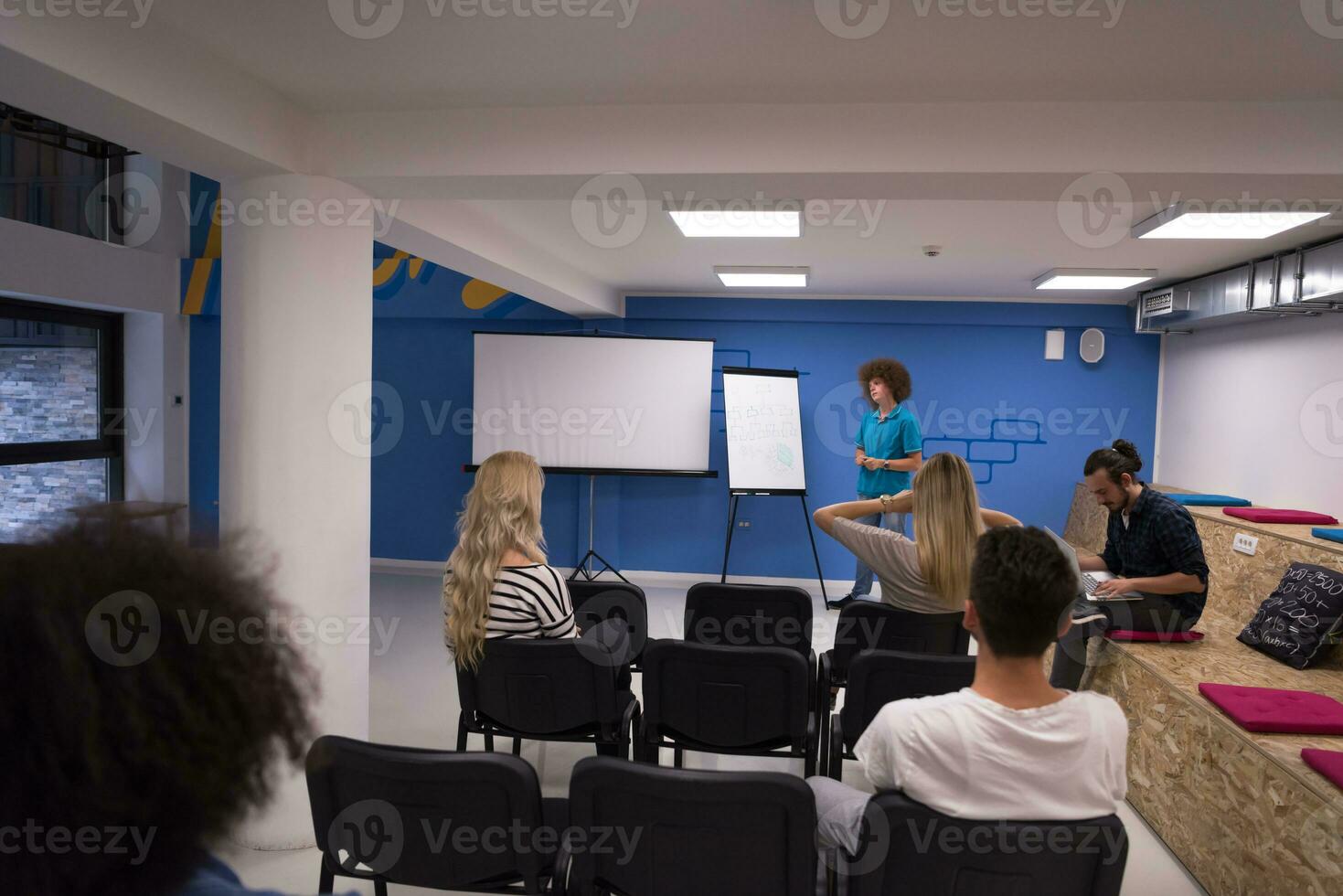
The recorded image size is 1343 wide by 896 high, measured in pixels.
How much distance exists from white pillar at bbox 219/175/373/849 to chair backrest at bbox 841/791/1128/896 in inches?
80.2

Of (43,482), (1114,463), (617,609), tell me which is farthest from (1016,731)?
(43,482)

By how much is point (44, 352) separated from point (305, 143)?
453 centimetres

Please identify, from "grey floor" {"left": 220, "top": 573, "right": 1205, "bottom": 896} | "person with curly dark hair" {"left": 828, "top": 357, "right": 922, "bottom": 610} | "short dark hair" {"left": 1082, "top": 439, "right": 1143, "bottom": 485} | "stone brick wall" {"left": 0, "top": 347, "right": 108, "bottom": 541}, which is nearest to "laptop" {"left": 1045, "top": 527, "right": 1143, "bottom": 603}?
"short dark hair" {"left": 1082, "top": 439, "right": 1143, "bottom": 485}

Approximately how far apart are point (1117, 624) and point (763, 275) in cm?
310

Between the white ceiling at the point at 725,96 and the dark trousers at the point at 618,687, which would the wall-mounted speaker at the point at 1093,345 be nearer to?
the white ceiling at the point at 725,96

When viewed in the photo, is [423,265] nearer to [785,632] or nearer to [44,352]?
[44,352]

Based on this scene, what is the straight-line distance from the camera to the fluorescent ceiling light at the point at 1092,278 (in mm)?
5094

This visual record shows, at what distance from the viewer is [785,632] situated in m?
3.25

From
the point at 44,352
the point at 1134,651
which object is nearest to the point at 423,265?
the point at 44,352

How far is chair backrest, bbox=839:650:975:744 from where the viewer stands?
2270 millimetres

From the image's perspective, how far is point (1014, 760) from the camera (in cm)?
141
